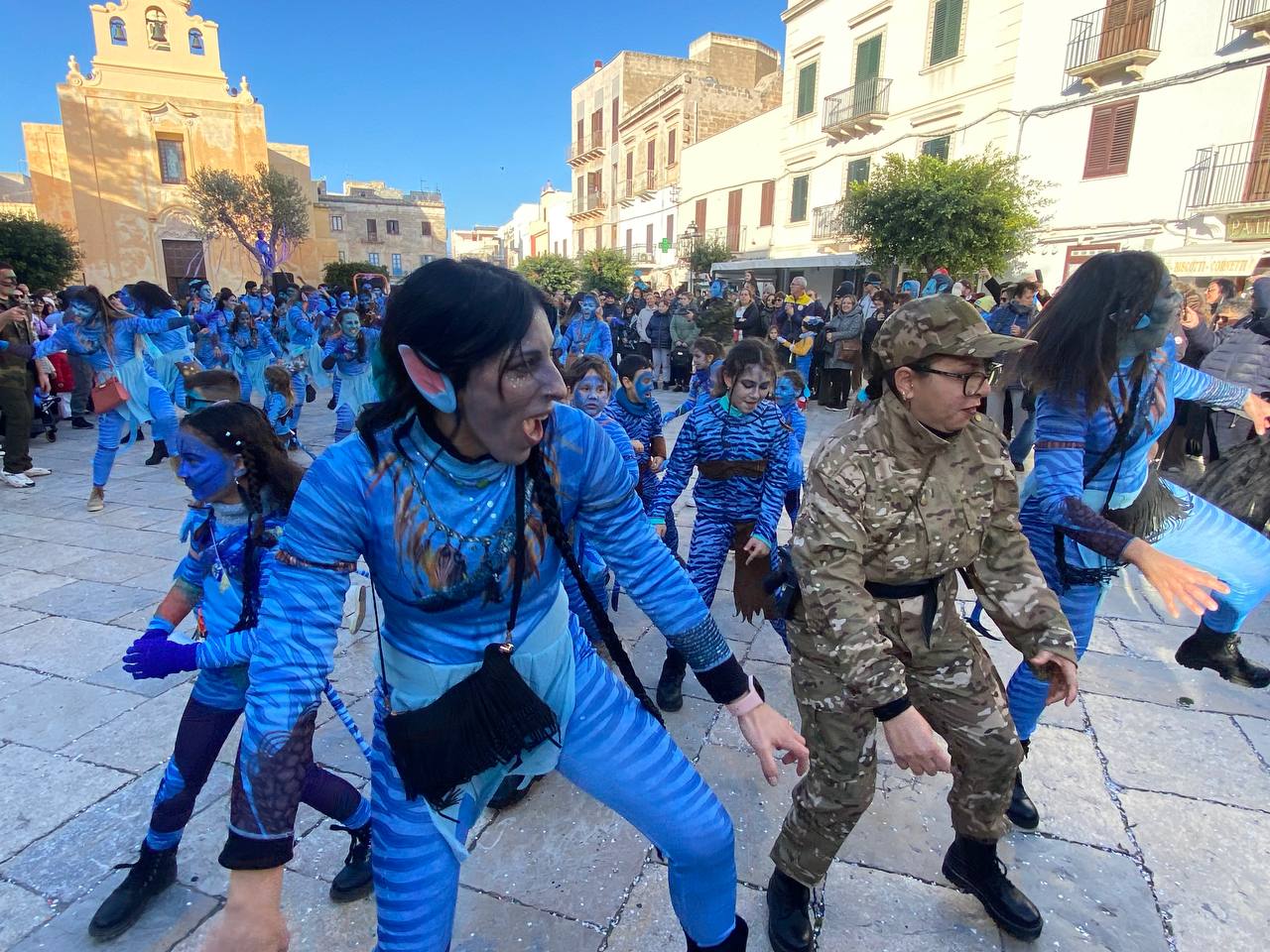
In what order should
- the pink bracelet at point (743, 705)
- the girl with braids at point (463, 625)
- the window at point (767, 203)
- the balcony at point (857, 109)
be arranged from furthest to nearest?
1. the window at point (767, 203)
2. the balcony at point (857, 109)
3. the pink bracelet at point (743, 705)
4. the girl with braids at point (463, 625)

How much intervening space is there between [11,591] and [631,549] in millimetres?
5538

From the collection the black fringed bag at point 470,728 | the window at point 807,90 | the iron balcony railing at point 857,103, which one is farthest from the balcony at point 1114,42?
the black fringed bag at point 470,728

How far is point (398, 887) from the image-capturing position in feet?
4.86

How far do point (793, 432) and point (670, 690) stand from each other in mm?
1540

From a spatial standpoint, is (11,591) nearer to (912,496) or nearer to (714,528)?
(714,528)

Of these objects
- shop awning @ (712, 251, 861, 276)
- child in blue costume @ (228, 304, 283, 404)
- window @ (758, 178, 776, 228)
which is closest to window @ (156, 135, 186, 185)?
shop awning @ (712, 251, 861, 276)

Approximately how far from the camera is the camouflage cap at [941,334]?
5.99ft

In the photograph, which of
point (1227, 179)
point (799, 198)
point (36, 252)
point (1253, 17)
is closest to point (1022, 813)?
point (1227, 179)

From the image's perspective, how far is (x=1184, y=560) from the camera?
8.49ft

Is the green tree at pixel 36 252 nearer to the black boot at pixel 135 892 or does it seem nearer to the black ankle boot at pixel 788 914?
the black boot at pixel 135 892

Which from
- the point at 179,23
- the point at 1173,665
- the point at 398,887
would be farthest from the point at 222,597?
the point at 179,23

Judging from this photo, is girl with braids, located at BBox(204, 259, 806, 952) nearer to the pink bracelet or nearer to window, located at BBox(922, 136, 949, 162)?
the pink bracelet

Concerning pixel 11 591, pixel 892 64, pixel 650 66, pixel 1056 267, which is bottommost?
pixel 11 591

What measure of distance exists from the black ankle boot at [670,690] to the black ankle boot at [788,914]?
132 cm
